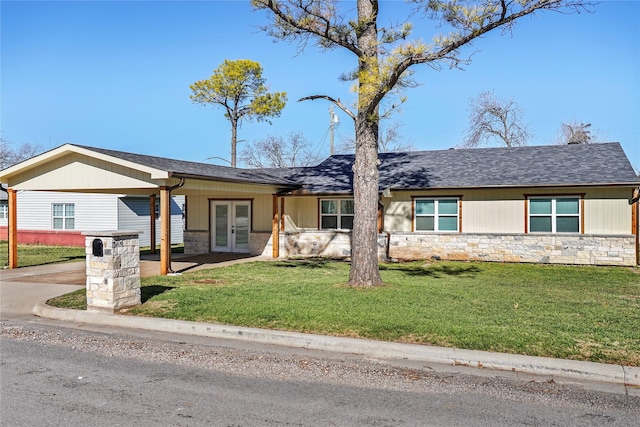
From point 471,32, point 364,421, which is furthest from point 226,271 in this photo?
point 364,421

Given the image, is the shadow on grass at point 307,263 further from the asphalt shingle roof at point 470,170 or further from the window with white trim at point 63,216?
the window with white trim at point 63,216

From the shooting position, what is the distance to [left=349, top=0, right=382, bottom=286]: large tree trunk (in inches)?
460

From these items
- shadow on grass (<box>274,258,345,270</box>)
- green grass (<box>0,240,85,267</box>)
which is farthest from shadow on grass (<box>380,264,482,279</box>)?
green grass (<box>0,240,85,267</box>)

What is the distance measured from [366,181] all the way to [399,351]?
18.7 ft

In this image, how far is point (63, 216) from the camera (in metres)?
27.8

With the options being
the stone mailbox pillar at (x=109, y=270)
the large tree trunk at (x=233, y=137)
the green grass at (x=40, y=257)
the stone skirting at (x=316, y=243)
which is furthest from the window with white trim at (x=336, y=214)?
the large tree trunk at (x=233, y=137)

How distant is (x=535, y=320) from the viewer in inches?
323

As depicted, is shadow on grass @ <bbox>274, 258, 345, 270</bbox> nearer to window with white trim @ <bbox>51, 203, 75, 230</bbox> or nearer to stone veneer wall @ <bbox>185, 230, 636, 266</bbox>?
stone veneer wall @ <bbox>185, 230, 636, 266</bbox>

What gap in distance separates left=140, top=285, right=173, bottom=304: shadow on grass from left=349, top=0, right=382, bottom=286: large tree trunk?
404 cm

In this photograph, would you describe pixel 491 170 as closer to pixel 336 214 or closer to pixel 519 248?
pixel 519 248

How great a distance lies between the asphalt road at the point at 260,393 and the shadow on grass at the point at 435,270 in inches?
328

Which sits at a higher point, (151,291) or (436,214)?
(436,214)

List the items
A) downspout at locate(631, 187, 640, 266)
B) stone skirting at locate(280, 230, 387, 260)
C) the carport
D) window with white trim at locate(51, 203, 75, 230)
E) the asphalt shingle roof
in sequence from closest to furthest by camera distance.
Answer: the carport → downspout at locate(631, 187, 640, 266) → the asphalt shingle roof → stone skirting at locate(280, 230, 387, 260) → window with white trim at locate(51, 203, 75, 230)

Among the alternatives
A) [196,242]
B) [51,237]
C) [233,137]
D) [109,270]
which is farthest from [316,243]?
[233,137]
